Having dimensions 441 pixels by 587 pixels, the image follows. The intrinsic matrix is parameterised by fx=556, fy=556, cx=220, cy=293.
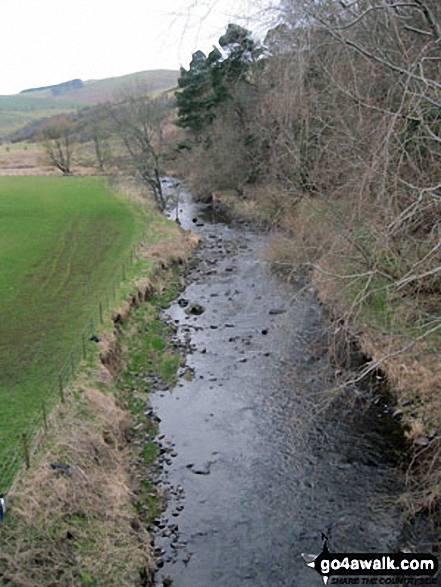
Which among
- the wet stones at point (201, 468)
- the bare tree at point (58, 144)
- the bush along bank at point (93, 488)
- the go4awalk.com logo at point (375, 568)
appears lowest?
the go4awalk.com logo at point (375, 568)

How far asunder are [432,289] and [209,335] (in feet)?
35.1

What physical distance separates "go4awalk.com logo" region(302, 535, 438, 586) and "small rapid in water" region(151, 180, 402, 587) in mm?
163

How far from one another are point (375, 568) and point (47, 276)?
1811 cm

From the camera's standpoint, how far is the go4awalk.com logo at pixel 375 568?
9.15 m

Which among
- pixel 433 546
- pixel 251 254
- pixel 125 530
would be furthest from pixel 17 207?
pixel 433 546

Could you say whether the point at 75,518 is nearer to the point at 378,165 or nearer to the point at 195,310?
the point at 378,165

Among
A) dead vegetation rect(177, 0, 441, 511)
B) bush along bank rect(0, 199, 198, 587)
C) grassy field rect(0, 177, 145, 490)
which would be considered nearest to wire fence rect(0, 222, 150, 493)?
grassy field rect(0, 177, 145, 490)

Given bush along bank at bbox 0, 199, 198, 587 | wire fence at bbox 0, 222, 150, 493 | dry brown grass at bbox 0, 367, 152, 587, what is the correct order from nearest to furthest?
dry brown grass at bbox 0, 367, 152, 587
bush along bank at bbox 0, 199, 198, 587
wire fence at bbox 0, 222, 150, 493

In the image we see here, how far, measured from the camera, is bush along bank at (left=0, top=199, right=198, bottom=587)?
8.66 m

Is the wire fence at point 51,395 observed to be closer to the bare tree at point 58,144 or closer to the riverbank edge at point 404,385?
the riverbank edge at point 404,385

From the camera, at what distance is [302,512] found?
1066 cm

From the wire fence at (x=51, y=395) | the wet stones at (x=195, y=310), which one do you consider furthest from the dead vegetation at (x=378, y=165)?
the wet stones at (x=195, y=310)

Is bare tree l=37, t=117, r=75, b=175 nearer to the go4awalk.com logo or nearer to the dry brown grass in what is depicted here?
the dry brown grass

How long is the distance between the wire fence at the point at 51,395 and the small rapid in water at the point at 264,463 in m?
2.55
